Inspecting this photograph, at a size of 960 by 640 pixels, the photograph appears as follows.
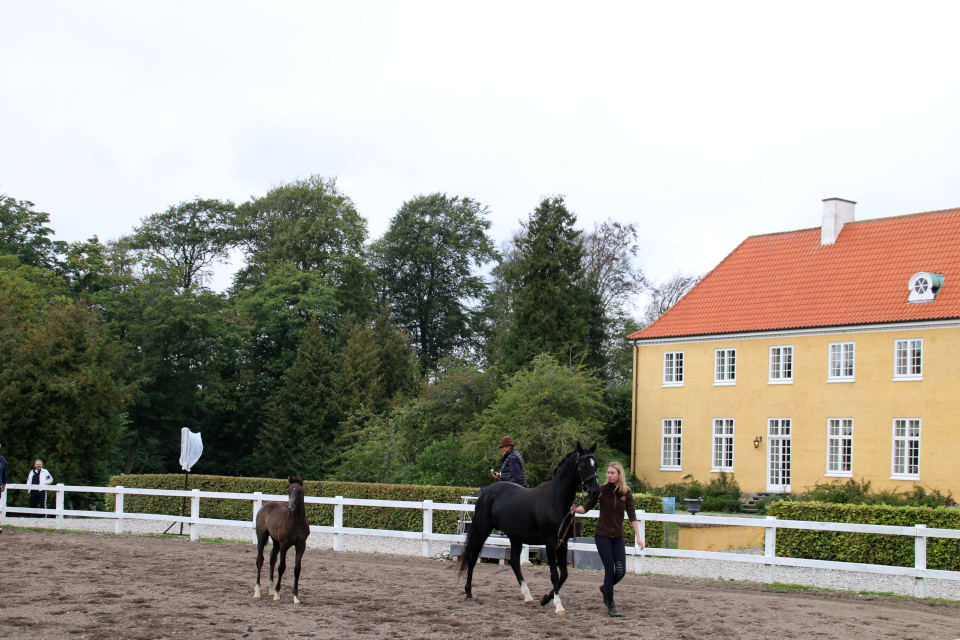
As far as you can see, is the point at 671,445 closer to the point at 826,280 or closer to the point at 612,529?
the point at 826,280

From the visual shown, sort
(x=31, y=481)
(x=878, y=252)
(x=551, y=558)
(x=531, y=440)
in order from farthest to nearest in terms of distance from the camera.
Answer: (x=878, y=252) → (x=531, y=440) → (x=31, y=481) → (x=551, y=558)

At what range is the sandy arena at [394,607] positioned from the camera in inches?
356

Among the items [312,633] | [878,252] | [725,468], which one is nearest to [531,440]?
[725,468]

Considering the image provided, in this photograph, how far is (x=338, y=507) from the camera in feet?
57.0

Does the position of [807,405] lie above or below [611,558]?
above

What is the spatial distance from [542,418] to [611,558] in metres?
19.2

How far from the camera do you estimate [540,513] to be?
10680mm

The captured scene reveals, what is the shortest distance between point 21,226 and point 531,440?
32.7m

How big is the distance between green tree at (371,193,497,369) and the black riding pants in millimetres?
47528

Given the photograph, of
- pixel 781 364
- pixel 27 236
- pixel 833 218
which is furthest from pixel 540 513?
pixel 27 236

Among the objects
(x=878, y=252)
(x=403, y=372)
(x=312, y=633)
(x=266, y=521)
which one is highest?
(x=878, y=252)

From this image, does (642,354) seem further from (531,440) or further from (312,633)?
(312,633)

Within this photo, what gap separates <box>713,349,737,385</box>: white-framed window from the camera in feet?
119

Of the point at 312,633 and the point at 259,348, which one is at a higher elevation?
the point at 259,348
